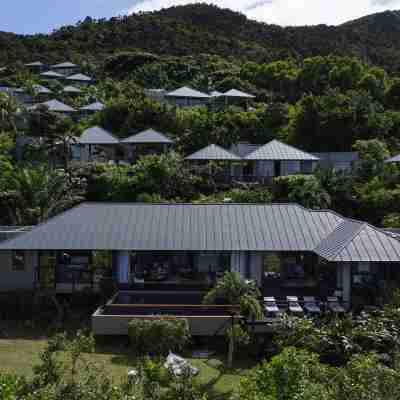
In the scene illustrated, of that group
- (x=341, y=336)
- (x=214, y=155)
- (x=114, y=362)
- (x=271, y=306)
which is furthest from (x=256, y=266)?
(x=214, y=155)

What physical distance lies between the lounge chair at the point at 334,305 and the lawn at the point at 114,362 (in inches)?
133

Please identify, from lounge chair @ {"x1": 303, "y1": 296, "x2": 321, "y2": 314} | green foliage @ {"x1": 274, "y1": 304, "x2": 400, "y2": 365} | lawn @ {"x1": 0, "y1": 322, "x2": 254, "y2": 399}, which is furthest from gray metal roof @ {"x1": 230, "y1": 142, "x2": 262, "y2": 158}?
green foliage @ {"x1": 274, "y1": 304, "x2": 400, "y2": 365}

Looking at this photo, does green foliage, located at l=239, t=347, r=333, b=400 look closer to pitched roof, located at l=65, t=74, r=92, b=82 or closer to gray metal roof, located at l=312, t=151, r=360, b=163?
gray metal roof, located at l=312, t=151, r=360, b=163

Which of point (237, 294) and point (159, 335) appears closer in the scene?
point (159, 335)

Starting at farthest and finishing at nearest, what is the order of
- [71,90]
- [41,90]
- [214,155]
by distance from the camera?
[71,90] → [41,90] → [214,155]

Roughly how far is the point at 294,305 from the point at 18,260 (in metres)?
11.0

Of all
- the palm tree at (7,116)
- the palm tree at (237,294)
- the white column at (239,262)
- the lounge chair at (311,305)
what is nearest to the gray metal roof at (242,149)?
the palm tree at (7,116)

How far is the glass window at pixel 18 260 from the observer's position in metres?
23.3

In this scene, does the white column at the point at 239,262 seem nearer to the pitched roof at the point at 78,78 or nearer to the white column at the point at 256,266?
the white column at the point at 256,266

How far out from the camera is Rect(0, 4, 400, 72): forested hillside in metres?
108

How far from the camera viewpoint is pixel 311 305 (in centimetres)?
1983

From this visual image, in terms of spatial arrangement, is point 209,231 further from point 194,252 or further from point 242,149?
point 242,149

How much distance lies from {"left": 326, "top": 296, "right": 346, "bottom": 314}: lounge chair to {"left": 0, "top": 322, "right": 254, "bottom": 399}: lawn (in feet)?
11.1

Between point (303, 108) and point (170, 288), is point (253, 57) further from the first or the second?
point (170, 288)
